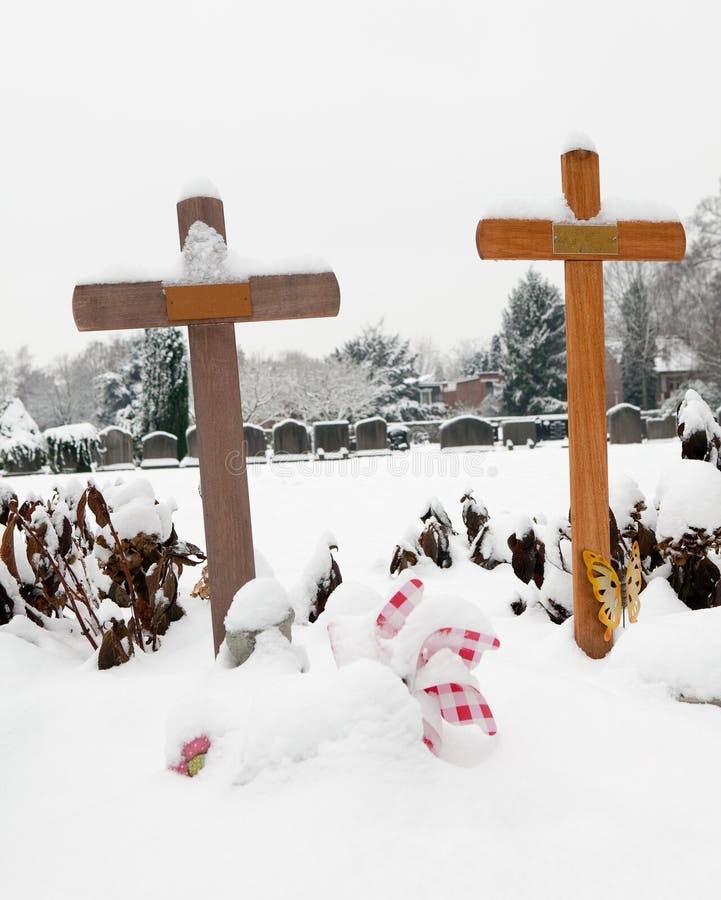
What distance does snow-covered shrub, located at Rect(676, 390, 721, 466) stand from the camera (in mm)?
3297

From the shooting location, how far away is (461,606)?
1498 mm

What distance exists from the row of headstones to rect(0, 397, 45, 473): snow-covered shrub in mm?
1443

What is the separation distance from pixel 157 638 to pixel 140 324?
1439 mm

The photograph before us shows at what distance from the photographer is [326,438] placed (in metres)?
15.5

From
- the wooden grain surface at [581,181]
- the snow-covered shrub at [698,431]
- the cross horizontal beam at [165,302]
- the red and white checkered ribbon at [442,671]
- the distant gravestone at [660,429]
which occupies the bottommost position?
the distant gravestone at [660,429]

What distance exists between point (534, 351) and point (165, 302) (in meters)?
27.5

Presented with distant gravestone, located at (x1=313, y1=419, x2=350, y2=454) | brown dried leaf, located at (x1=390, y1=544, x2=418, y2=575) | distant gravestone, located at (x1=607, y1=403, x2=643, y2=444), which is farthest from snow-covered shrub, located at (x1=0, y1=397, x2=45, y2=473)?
distant gravestone, located at (x1=607, y1=403, x2=643, y2=444)

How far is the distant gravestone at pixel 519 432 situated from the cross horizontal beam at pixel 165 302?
14.2 metres

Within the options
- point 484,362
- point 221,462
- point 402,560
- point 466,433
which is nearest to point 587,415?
point 221,462

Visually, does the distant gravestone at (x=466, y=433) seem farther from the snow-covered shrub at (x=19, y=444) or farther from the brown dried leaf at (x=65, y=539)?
the brown dried leaf at (x=65, y=539)

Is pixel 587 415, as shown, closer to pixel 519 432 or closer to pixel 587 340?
pixel 587 340

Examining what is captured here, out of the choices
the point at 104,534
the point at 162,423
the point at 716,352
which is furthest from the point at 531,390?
the point at 104,534

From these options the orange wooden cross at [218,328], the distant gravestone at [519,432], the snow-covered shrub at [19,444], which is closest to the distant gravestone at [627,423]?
the distant gravestone at [519,432]

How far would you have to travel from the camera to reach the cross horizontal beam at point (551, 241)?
2283 mm
